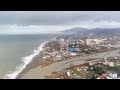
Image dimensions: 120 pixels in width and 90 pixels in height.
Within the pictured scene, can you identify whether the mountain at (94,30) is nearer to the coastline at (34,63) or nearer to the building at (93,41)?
the building at (93,41)

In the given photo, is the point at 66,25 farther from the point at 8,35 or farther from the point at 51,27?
the point at 8,35

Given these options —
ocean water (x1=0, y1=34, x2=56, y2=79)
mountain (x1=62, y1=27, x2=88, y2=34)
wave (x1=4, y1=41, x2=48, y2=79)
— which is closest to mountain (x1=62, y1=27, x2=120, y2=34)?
mountain (x1=62, y1=27, x2=88, y2=34)

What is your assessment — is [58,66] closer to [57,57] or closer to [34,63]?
[57,57]

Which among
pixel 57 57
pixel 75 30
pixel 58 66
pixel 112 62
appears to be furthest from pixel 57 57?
pixel 112 62

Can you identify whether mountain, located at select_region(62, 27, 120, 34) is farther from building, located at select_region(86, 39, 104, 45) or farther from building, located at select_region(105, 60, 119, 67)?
building, located at select_region(105, 60, 119, 67)

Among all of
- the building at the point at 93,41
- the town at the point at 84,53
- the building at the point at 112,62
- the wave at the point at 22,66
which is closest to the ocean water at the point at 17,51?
the wave at the point at 22,66
